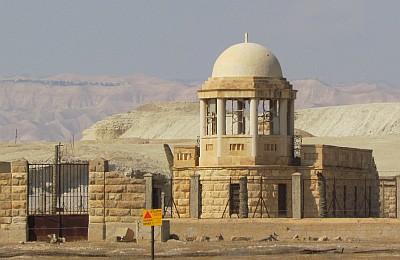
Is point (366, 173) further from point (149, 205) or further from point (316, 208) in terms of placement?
point (149, 205)

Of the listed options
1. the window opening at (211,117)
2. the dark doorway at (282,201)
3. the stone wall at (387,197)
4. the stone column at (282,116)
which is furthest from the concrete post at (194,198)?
the stone wall at (387,197)

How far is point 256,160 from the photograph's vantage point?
190 feet

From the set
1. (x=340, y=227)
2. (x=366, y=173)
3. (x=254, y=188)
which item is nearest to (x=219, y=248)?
(x=340, y=227)

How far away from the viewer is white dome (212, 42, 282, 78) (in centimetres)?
5862

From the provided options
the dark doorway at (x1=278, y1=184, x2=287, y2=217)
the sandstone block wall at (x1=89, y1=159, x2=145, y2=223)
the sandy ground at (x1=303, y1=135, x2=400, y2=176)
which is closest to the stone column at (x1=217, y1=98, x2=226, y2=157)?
the dark doorway at (x1=278, y1=184, x2=287, y2=217)

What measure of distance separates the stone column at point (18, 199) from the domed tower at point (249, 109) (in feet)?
25.2

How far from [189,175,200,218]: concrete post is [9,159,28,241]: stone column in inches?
219

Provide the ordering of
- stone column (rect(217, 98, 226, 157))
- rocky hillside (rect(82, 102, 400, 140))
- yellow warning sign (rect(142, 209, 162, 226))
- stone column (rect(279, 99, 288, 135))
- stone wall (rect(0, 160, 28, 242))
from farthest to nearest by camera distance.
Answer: rocky hillside (rect(82, 102, 400, 140)), stone column (rect(279, 99, 288, 135)), stone column (rect(217, 98, 226, 157)), stone wall (rect(0, 160, 28, 242)), yellow warning sign (rect(142, 209, 162, 226))

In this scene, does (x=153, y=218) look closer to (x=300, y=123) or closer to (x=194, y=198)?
(x=194, y=198)

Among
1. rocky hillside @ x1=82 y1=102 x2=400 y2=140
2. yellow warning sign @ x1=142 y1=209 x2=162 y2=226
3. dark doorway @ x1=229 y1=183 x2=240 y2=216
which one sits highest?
rocky hillside @ x1=82 y1=102 x2=400 y2=140

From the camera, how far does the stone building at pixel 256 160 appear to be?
57.1 metres

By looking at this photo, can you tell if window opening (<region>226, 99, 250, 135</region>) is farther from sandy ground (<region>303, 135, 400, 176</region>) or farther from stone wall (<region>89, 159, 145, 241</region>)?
sandy ground (<region>303, 135, 400, 176</region>)

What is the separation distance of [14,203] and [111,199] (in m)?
3.01

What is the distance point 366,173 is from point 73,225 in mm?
11805
